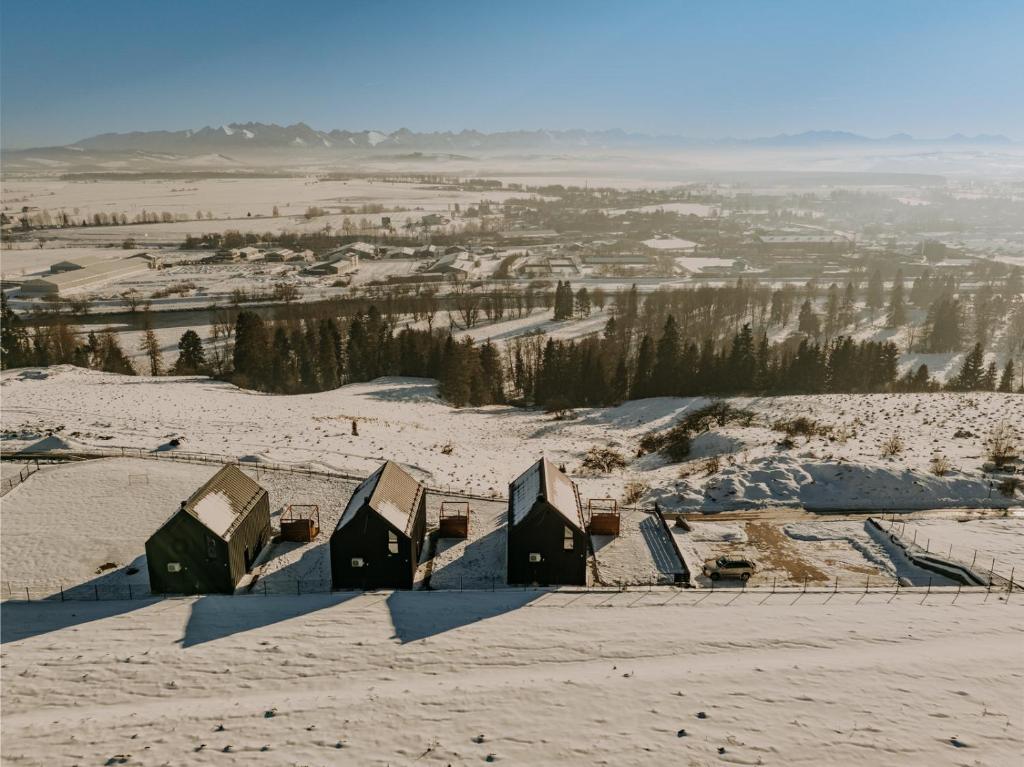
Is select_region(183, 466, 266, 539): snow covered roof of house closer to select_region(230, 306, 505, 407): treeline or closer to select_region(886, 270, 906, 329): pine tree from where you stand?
select_region(230, 306, 505, 407): treeline

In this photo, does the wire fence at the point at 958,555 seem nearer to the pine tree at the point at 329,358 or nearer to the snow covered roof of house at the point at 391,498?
the snow covered roof of house at the point at 391,498

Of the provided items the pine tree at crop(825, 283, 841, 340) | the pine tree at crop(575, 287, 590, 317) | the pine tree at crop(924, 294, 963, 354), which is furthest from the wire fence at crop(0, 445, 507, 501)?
the pine tree at crop(924, 294, 963, 354)

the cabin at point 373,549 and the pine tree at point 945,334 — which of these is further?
the pine tree at point 945,334

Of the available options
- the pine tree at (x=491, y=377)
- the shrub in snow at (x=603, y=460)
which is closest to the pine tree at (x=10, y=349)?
the pine tree at (x=491, y=377)

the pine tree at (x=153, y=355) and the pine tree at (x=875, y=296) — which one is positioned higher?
the pine tree at (x=875, y=296)

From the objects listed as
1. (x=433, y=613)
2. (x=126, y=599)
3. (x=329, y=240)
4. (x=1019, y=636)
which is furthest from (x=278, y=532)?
(x=329, y=240)

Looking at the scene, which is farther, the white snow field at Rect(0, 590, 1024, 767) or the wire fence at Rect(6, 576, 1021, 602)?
the wire fence at Rect(6, 576, 1021, 602)

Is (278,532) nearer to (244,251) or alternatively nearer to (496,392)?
(496,392)

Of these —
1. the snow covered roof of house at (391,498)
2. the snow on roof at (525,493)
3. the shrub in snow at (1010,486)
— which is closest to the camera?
the snow covered roof of house at (391,498)
